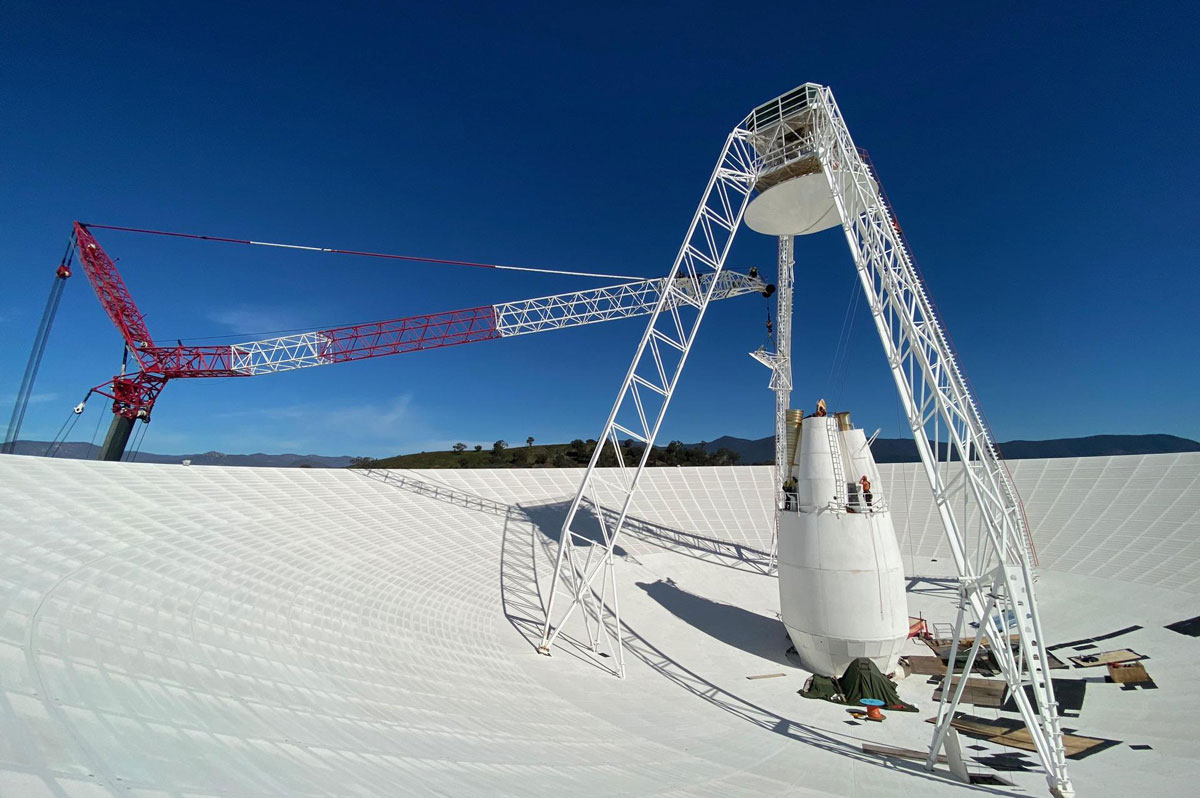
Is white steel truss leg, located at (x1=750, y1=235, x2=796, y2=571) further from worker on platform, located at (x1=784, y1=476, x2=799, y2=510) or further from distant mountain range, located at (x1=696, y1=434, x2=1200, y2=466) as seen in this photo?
distant mountain range, located at (x1=696, y1=434, x2=1200, y2=466)

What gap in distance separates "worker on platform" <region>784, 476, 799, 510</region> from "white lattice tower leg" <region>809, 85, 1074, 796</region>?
4562 mm

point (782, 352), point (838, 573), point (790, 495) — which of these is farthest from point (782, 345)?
point (838, 573)

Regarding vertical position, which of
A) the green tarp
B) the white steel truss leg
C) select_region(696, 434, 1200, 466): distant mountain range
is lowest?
the green tarp

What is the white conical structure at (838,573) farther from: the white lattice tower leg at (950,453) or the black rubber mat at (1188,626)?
the black rubber mat at (1188,626)

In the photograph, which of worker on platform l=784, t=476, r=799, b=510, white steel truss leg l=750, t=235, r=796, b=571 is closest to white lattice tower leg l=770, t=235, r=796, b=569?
white steel truss leg l=750, t=235, r=796, b=571

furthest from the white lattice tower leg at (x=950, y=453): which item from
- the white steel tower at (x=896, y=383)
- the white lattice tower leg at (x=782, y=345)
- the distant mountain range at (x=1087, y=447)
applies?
the distant mountain range at (x=1087, y=447)

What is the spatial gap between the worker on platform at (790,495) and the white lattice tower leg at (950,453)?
→ 4.56 m

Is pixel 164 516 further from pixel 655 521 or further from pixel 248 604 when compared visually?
pixel 655 521

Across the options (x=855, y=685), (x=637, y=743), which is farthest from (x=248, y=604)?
(x=855, y=685)

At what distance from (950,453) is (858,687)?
7.56 m

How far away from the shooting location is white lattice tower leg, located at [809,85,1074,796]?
9.79m

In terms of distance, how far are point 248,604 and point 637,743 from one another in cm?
888

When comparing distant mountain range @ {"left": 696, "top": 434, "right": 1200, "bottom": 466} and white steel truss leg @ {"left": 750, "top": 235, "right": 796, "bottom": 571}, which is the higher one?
distant mountain range @ {"left": 696, "top": 434, "right": 1200, "bottom": 466}

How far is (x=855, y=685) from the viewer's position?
15031mm
